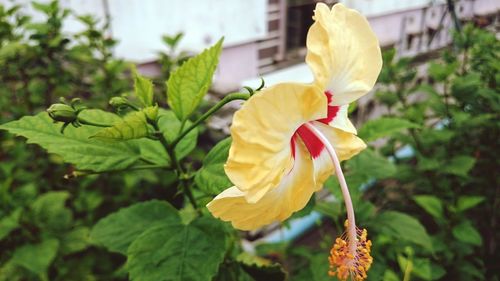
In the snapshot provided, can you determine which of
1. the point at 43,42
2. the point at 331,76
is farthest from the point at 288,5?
the point at 331,76

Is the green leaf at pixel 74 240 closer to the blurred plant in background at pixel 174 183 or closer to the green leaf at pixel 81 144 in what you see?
the blurred plant in background at pixel 174 183

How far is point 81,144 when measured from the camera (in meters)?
0.98

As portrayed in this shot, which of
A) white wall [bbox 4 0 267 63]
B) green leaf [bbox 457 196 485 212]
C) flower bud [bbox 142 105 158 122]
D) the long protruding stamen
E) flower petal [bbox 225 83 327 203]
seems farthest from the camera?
white wall [bbox 4 0 267 63]

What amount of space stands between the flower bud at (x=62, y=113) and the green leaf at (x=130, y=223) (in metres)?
0.41

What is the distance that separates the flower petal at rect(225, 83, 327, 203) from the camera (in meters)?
0.59

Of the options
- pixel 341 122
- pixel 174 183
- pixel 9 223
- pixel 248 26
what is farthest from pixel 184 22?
pixel 341 122

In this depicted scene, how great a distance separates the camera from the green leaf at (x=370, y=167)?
4.58ft

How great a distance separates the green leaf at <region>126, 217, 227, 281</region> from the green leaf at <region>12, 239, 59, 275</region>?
26.9 inches

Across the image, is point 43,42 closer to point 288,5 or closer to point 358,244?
point 358,244

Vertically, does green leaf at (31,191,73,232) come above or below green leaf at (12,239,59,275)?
above

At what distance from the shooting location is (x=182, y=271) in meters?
0.91

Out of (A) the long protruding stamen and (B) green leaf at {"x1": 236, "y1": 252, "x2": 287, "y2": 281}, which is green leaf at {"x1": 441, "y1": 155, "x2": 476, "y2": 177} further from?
(A) the long protruding stamen

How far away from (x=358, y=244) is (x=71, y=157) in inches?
26.8

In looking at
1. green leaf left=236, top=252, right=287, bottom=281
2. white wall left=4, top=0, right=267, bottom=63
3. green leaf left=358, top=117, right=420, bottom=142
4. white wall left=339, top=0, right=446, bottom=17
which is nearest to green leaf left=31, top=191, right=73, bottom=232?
green leaf left=236, top=252, right=287, bottom=281
